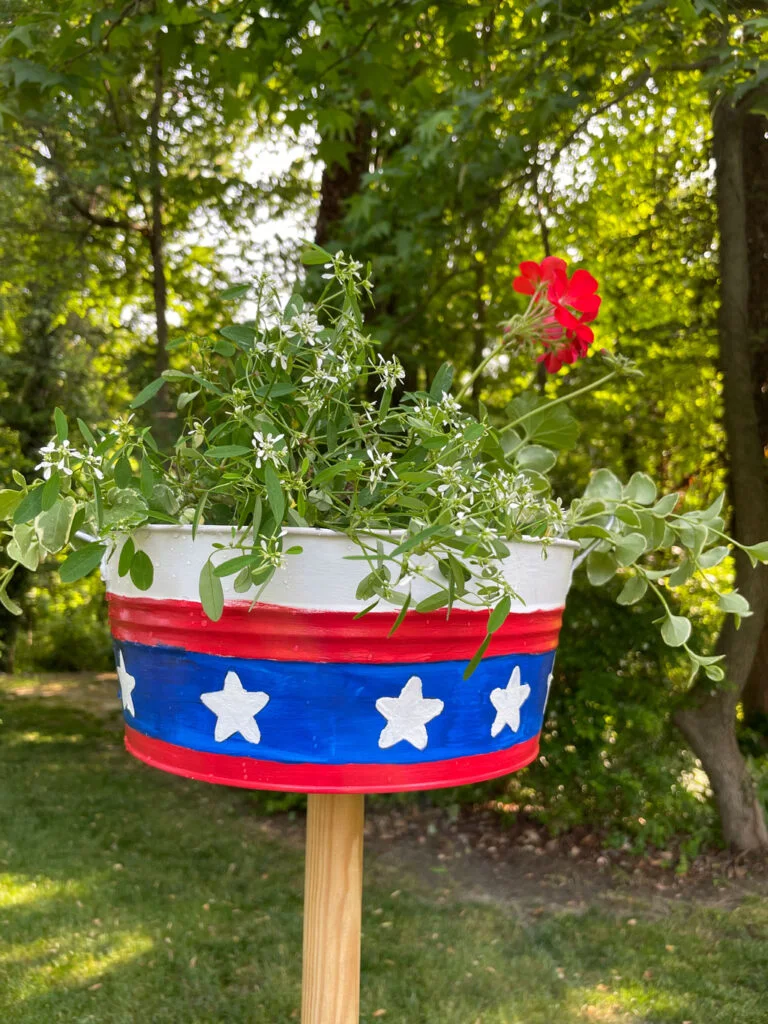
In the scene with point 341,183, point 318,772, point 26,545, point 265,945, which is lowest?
point 265,945

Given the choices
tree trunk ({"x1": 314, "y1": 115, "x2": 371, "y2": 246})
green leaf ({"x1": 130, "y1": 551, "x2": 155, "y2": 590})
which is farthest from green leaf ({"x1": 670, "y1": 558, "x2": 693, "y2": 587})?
tree trunk ({"x1": 314, "y1": 115, "x2": 371, "y2": 246})

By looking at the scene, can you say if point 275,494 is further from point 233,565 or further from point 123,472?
point 123,472

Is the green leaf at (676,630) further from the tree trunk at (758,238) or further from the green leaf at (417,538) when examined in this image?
the tree trunk at (758,238)

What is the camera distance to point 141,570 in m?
0.81

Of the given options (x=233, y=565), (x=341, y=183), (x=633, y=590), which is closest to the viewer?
(x=233, y=565)

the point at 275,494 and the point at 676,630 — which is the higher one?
the point at 275,494

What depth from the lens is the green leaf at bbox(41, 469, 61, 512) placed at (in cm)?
75

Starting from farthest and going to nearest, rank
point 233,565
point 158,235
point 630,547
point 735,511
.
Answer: point 158,235, point 735,511, point 630,547, point 233,565

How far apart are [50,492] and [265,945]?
257 cm

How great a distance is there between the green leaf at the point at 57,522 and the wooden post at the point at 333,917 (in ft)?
1.53

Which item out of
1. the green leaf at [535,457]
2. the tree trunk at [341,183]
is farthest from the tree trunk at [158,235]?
the green leaf at [535,457]

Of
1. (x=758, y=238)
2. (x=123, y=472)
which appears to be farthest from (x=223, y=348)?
(x=758, y=238)

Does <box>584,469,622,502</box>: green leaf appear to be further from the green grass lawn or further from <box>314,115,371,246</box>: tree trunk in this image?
<box>314,115,371,246</box>: tree trunk

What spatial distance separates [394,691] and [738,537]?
3413 millimetres
